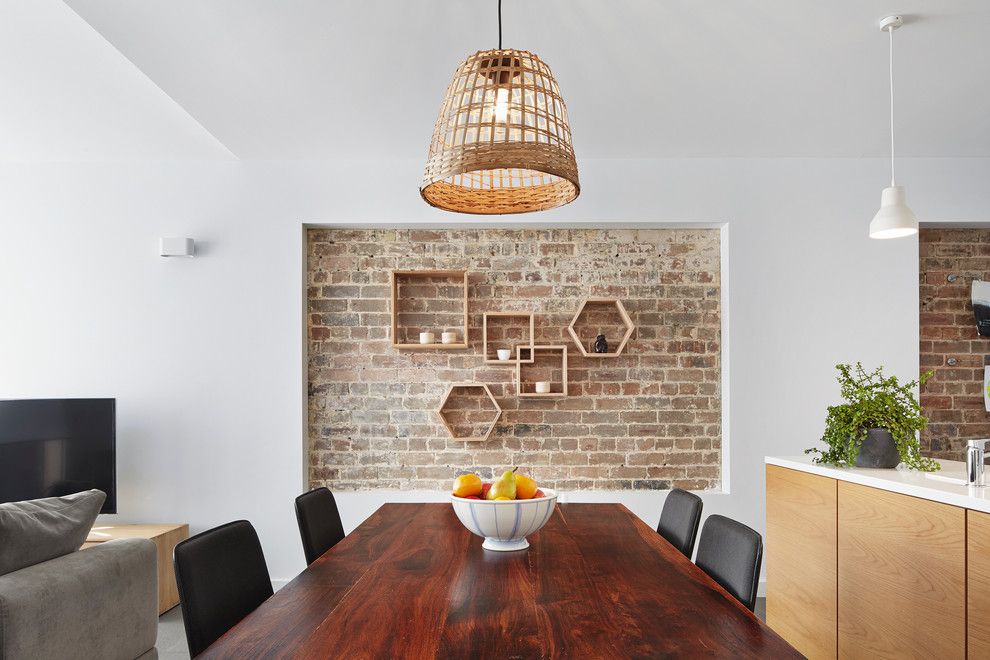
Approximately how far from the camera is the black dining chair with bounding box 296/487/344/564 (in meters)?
2.18

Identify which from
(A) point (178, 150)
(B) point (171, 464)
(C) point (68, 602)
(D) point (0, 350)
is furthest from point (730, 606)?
(D) point (0, 350)

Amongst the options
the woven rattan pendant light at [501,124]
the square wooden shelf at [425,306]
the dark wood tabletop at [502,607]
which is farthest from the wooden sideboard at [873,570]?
the square wooden shelf at [425,306]

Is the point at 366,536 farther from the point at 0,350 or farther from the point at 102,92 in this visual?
the point at 0,350

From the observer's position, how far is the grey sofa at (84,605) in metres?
1.80

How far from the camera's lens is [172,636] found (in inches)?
127

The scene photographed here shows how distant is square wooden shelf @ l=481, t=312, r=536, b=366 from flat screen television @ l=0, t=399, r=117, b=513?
2183mm

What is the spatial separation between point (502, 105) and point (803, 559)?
208 cm

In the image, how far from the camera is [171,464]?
3861 mm

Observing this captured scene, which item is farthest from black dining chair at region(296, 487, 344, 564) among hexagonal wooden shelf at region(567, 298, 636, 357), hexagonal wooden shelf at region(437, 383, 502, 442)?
hexagonal wooden shelf at region(567, 298, 636, 357)

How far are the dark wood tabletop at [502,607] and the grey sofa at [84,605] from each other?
874 mm

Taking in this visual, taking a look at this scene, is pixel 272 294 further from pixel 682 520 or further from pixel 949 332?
pixel 949 332

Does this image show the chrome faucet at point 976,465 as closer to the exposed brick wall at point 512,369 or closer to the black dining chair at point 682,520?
the black dining chair at point 682,520

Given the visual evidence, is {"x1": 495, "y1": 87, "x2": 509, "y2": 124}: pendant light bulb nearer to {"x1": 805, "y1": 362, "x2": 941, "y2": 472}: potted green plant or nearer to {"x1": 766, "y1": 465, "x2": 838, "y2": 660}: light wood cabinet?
{"x1": 805, "y1": 362, "x2": 941, "y2": 472}: potted green plant

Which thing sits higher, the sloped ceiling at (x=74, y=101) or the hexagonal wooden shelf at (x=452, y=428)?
the sloped ceiling at (x=74, y=101)
